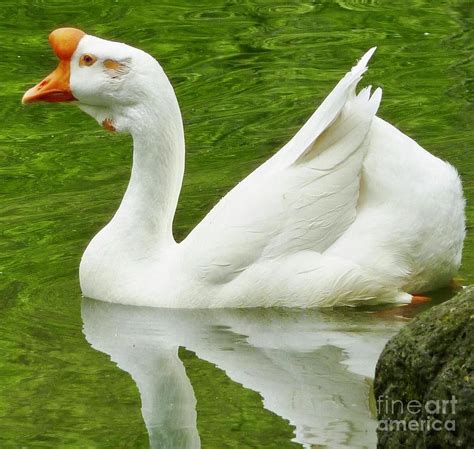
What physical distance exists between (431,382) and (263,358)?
2136 mm

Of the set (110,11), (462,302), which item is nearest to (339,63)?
(110,11)

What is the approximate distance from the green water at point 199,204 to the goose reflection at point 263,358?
12mm

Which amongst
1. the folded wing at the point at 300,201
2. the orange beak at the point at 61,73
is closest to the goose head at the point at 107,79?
the orange beak at the point at 61,73

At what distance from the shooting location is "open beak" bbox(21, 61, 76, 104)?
27.5 feet

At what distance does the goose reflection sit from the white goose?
0.44 ft

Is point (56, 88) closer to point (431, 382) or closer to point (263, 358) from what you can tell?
point (263, 358)

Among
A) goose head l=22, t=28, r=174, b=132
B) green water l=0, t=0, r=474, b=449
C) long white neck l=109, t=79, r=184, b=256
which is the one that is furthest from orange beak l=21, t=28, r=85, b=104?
green water l=0, t=0, r=474, b=449

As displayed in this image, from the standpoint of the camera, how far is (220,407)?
6652mm

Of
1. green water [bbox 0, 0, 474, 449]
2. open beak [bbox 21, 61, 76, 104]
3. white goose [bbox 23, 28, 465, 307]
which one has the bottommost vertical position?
green water [bbox 0, 0, 474, 449]

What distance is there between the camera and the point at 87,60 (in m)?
8.34

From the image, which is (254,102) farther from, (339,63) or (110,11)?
(110,11)

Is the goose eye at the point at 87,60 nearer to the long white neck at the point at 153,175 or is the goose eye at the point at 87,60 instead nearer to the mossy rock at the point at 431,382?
the long white neck at the point at 153,175

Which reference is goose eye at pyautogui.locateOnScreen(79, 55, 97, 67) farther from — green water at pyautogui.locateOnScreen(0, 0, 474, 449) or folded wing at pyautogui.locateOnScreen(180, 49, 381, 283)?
green water at pyautogui.locateOnScreen(0, 0, 474, 449)

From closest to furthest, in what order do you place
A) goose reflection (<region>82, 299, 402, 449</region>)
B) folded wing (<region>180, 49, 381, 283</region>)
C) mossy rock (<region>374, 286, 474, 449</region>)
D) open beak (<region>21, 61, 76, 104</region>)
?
mossy rock (<region>374, 286, 474, 449</region>)
goose reflection (<region>82, 299, 402, 449</region>)
folded wing (<region>180, 49, 381, 283</region>)
open beak (<region>21, 61, 76, 104</region>)
